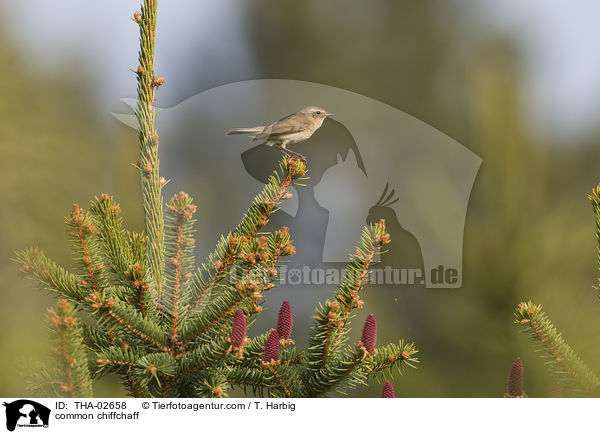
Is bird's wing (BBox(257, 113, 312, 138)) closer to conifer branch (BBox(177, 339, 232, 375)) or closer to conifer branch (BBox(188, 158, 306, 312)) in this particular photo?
conifer branch (BBox(188, 158, 306, 312))

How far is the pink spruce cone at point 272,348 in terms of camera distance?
0.49m

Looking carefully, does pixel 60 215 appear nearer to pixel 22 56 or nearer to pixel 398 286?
pixel 22 56

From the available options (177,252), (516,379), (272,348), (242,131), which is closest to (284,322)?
(272,348)

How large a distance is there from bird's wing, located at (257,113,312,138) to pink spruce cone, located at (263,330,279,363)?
470mm

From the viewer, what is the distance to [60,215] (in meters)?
1.10

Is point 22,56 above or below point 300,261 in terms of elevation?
above

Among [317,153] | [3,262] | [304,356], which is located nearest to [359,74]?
[317,153]

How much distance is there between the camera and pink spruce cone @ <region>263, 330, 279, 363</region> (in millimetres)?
491

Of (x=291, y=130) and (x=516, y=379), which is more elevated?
(x=291, y=130)

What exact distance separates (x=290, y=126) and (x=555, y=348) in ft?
1.73

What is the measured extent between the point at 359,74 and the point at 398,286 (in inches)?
29.5

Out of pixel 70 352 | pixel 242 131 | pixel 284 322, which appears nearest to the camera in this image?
→ pixel 70 352

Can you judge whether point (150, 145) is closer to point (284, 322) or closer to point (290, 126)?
point (284, 322)

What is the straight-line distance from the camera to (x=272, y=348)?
19.5 inches
